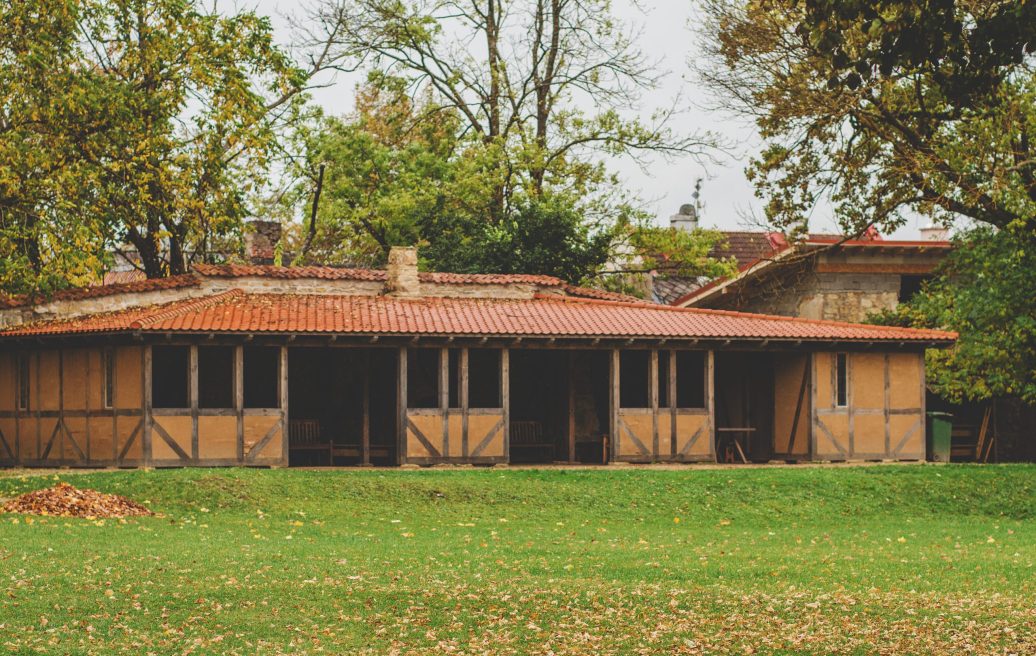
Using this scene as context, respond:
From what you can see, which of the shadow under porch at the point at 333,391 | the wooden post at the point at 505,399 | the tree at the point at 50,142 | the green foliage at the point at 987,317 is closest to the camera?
the tree at the point at 50,142

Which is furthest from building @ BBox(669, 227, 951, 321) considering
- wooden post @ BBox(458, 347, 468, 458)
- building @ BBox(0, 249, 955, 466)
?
wooden post @ BBox(458, 347, 468, 458)

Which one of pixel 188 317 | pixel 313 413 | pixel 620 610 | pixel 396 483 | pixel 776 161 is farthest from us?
pixel 313 413

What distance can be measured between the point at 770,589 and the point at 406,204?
85.1 ft

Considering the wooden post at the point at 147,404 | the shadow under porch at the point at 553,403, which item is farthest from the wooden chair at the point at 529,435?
the wooden post at the point at 147,404

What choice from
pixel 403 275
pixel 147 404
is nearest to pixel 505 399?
pixel 403 275

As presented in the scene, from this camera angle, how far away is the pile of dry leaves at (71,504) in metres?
19.7

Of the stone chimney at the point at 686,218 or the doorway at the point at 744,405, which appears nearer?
the doorway at the point at 744,405

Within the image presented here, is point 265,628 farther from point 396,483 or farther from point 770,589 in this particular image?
point 396,483

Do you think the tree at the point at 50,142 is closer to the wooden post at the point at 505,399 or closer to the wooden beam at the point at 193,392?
the wooden beam at the point at 193,392

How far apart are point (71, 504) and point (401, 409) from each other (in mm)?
8054

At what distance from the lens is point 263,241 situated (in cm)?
5062

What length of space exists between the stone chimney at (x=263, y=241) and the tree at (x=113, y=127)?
18.6 metres

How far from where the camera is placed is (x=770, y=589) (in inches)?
543

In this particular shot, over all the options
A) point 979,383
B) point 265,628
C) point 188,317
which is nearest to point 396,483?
point 188,317
